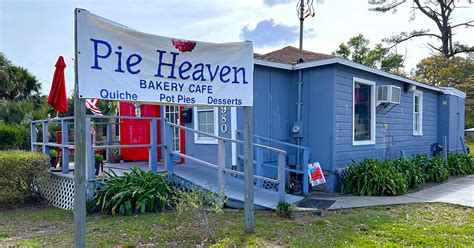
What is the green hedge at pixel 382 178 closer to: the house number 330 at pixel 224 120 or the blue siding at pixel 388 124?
the blue siding at pixel 388 124

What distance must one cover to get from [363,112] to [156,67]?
6554 mm

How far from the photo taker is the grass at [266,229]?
444 cm

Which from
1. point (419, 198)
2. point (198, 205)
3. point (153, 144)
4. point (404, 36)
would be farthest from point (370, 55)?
point (198, 205)

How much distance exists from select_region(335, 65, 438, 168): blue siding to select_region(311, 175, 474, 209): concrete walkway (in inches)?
49.6

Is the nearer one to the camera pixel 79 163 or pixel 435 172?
pixel 79 163

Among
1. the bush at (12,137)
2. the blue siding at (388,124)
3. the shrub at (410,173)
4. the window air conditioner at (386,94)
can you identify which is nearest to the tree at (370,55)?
the blue siding at (388,124)

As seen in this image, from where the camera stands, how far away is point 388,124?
10133mm

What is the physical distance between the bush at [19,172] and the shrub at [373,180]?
6.16 meters

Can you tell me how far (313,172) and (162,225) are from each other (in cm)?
374

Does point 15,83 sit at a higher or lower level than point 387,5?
lower

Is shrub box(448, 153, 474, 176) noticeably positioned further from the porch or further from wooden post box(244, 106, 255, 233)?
wooden post box(244, 106, 255, 233)

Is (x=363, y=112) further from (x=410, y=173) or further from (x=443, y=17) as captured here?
(x=443, y=17)

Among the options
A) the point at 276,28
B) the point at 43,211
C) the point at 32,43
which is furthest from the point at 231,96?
the point at 276,28

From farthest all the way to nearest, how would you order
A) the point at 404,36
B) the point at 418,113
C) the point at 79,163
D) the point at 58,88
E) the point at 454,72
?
the point at 404,36
the point at 454,72
the point at 418,113
the point at 58,88
the point at 79,163
